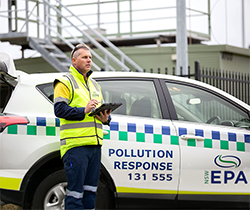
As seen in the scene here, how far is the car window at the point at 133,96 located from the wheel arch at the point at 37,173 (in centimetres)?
77

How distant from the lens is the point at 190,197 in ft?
11.6

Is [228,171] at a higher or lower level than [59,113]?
lower

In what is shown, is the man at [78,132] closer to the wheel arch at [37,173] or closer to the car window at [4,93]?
the wheel arch at [37,173]

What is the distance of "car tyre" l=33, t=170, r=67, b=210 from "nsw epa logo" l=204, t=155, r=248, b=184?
140 cm

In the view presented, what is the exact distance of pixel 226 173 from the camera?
142 inches

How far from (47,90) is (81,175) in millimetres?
1053

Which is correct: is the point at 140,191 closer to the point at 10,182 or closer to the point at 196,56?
the point at 10,182

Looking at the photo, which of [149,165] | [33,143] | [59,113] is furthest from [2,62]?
[149,165]

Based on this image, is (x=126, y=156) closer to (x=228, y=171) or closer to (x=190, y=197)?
(x=190, y=197)

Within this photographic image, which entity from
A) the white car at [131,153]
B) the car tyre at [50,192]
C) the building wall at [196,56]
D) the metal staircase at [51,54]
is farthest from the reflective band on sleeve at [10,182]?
the building wall at [196,56]

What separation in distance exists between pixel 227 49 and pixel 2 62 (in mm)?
8840

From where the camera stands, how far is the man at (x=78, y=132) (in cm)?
286

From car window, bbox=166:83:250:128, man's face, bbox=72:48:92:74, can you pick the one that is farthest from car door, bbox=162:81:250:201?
man's face, bbox=72:48:92:74

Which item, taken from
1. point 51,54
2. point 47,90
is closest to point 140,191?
point 47,90
